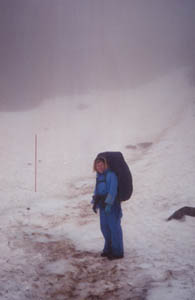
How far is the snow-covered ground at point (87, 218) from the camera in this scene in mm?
3650

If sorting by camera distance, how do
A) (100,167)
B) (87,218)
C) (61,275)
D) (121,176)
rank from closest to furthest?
(61,275)
(121,176)
(100,167)
(87,218)

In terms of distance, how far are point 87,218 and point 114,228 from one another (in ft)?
11.6

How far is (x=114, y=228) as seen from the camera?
4465 millimetres

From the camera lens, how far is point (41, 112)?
36.2 metres

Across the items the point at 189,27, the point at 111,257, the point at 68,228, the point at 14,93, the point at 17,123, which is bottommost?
the point at 68,228

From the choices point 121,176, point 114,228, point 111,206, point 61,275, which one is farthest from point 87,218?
point 121,176

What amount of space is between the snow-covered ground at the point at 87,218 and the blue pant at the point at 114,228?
0.27 m

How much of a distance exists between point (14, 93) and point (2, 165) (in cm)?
3619

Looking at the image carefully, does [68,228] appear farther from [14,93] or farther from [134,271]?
[14,93]

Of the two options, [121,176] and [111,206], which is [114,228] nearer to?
[111,206]

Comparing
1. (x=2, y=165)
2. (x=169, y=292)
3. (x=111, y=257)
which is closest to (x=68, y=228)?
(x=111, y=257)

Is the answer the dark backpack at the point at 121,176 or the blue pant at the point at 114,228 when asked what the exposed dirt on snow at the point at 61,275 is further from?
the dark backpack at the point at 121,176

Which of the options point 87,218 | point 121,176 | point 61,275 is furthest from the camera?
point 87,218

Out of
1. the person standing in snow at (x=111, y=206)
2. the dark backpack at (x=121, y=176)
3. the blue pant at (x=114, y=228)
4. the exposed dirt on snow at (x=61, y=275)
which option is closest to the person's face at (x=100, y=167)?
the person standing in snow at (x=111, y=206)
